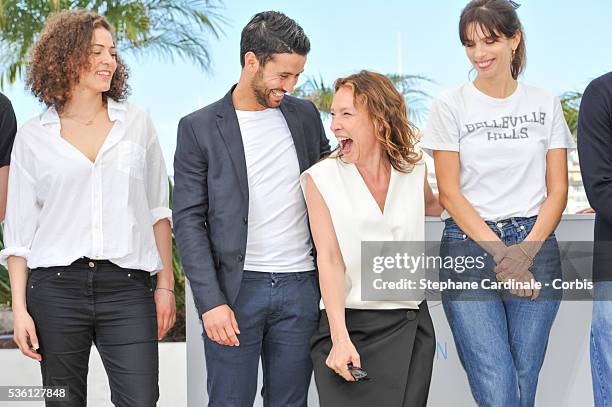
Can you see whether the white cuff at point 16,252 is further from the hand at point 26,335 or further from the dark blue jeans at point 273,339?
the dark blue jeans at point 273,339

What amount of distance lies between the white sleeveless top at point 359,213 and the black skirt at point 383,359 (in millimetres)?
43

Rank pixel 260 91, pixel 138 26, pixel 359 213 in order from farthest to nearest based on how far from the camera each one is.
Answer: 1. pixel 138 26
2. pixel 260 91
3. pixel 359 213

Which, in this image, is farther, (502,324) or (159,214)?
(159,214)

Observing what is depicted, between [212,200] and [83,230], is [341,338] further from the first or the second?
[83,230]

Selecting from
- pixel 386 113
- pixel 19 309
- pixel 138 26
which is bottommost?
pixel 19 309

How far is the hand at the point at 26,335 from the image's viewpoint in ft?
8.07

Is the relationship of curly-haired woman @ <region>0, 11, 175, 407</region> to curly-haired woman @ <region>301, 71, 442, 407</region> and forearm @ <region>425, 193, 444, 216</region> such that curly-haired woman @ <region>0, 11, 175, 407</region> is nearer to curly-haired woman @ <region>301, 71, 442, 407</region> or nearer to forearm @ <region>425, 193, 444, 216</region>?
curly-haired woman @ <region>301, 71, 442, 407</region>

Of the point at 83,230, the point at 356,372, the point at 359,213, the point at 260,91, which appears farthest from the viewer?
the point at 260,91

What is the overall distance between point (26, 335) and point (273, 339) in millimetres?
693

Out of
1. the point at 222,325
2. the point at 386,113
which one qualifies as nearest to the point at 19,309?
the point at 222,325

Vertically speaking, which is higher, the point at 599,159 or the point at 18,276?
the point at 599,159

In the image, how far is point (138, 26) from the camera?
796cm

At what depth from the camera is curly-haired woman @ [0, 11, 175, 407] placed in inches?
97.0

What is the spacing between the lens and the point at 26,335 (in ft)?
8.09
